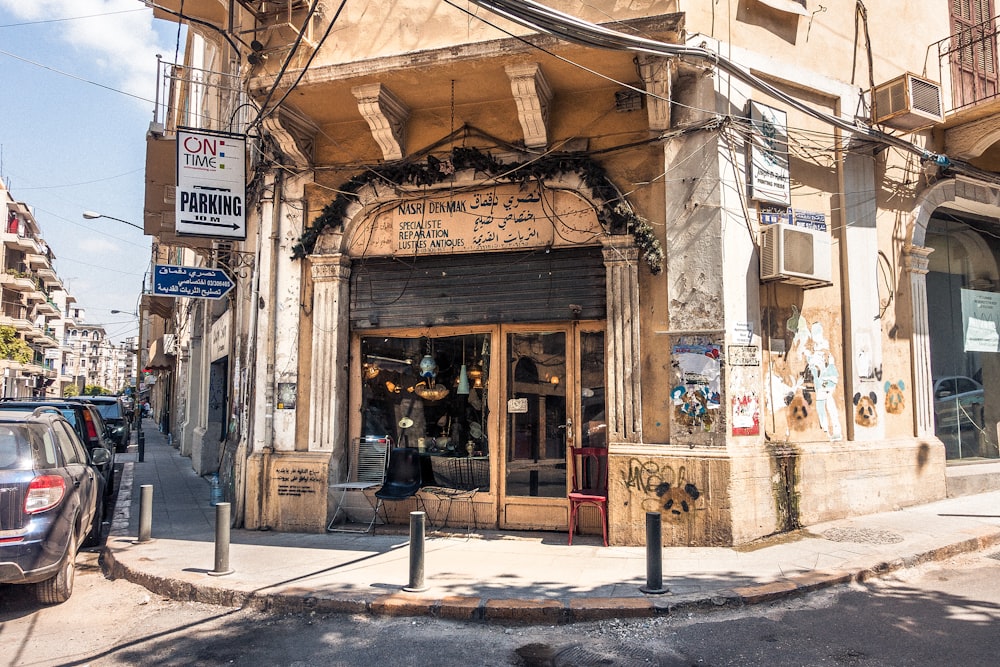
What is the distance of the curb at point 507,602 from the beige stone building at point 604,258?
133cm

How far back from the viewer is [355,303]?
905cm

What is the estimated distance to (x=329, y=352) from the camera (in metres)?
8.82

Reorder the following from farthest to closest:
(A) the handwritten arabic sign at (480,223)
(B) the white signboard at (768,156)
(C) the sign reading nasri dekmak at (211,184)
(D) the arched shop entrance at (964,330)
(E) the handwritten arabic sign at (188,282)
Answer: (D) the arched shop entrance at (964,330), (E) the handwritten arabic sign at (188,282), (C) the sign reading nasri dekmak at (211,184), (A) the handwritten arabic sign at (480,223), (B) the white signboard at (768,156)

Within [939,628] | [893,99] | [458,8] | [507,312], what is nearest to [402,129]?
[458,8]

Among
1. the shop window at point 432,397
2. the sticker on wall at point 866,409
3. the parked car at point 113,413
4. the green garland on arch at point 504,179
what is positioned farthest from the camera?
the parked car at point 113,413

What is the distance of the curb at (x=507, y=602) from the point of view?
5359mm

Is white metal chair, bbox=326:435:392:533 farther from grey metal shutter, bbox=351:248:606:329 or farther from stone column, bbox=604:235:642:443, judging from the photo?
stone column, bbox=604:235:642:443

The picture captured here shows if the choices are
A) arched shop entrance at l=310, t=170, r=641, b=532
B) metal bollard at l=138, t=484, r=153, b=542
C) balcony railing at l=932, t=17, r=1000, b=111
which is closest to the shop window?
arched shop entrance at l=310, t=170, r=641, b=532

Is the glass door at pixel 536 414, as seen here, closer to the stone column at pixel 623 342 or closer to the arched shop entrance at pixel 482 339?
the arched shop entrance at pixel 482 339

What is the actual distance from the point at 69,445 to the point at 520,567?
5089 mm

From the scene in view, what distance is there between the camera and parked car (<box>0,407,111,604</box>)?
530cm

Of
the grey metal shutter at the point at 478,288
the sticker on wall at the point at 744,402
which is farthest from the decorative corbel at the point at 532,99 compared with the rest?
the sticker on wall at the point at 744,402

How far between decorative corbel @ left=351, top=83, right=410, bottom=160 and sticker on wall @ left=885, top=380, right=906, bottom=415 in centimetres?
718

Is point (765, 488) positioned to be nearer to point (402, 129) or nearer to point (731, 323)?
point (731, 323)
